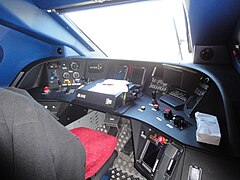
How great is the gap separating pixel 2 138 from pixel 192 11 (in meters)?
1.32

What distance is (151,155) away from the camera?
1134 mm

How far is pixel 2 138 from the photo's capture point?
501mm

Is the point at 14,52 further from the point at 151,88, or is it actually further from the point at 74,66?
the point at 151,88

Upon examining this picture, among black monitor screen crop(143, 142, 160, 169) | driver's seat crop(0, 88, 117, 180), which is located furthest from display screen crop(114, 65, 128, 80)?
driver's seat crop(0, 88, 117, 180)

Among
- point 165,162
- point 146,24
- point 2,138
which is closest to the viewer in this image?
point 2,138

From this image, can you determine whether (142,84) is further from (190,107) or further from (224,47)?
(224,47)

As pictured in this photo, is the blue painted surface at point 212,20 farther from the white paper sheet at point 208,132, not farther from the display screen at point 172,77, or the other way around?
the white paper sheet at point 208,132

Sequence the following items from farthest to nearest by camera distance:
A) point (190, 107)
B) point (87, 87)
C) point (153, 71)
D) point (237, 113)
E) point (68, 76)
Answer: point (68, 76)
point (153, 71)
point (87, 87)
point (190, 107)
point (237, 113)

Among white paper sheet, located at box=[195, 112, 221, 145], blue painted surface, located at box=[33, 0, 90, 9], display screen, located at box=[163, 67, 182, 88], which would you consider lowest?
white paper sheet, located at box=[195, 112, 221, 145]

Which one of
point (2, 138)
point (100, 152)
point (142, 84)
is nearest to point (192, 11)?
point (142, 84)

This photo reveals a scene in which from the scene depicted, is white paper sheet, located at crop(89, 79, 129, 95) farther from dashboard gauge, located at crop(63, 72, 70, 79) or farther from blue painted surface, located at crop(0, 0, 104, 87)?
blue painted surface, located at crop(0, 0, 104, 87)

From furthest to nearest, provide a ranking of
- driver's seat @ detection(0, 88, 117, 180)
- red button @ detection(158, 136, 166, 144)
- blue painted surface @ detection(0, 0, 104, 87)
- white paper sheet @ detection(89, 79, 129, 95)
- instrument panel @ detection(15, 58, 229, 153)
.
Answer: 1. blue painted surface @ detection(0, 0, 104, 87)
2. white paper sheet @ detection(89, 79, 129, 95)
3. instrument panel @ detection(15, 58, 229, 153)
4. red button @ detection(158, 136, 166, 144)
5. driver's seat @ detection(0, 88, 117, 180)

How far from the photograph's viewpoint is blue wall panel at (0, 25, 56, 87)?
1772 mm

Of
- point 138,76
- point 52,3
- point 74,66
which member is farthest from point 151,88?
point 52,3
